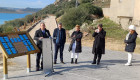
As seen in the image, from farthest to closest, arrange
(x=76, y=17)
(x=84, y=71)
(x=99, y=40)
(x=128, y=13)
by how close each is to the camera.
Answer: (x=76, y=17) → (x=128, y=13) → (x=99, y=40) → (x=84, y=71)

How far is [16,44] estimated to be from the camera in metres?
6.93

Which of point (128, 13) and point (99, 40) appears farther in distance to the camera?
point (128, 13)

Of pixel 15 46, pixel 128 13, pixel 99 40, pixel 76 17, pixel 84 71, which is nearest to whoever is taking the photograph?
pixel 15 46

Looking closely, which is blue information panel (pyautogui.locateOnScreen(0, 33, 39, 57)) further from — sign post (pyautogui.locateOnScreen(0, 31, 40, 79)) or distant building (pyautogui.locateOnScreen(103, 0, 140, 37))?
distant building (pyautogui.locateOnScreen(103, 0, 140, 37))

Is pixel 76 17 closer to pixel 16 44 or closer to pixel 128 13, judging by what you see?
pixel 128 13

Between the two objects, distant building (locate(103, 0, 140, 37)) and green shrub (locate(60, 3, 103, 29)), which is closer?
distant building (locate(103, 0, 140, 37))

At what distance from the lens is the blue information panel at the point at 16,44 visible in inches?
261

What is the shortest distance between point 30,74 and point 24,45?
1.01 m

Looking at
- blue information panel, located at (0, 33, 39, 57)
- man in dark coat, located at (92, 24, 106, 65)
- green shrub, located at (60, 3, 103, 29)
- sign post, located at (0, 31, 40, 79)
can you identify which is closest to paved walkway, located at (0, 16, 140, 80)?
sign post, located at (0, 31, 40, 79)

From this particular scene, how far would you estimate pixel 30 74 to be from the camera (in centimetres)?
716

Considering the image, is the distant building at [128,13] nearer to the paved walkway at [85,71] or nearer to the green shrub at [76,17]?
the green shrub at [76,17]

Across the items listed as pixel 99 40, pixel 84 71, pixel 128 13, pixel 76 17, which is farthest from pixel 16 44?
pixel 76 17

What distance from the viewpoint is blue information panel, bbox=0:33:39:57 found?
663cm

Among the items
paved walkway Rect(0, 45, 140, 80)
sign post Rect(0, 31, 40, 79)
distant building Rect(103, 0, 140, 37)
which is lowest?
paved walkway Rect(0, 45, 140, 80)
